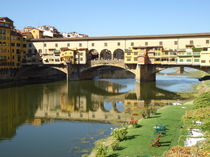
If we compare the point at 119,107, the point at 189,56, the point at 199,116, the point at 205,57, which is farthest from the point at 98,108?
the point at 189,56

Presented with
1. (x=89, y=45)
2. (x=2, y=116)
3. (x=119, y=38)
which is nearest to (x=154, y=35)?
(x=119, y=38)

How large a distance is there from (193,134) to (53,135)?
1402cm

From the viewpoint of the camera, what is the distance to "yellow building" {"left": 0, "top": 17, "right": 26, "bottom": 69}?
7394 cm

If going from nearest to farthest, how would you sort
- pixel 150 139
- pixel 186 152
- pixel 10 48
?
1. pixel 186 152
2. pixel 150 139
3. pixel 10 48

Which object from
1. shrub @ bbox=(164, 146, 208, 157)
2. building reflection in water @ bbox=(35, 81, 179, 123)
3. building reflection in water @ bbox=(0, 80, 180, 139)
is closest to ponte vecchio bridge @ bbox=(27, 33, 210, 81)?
building reflection in water @ bbox=(35, 81, 179, 123)

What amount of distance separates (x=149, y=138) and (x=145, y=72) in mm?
51689

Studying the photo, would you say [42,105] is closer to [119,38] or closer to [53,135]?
[53,135]

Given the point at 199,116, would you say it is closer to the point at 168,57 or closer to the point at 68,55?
the point at 168,57

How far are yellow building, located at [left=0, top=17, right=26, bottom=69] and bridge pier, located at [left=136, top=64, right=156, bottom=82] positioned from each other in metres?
41.7

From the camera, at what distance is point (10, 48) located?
7769 centimetres

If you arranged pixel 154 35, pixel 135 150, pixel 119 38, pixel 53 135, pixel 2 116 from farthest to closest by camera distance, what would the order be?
pixel 119 38 < pixel 154 35 < pixel 2 116 < pixel 53 135 < pixel 135 150

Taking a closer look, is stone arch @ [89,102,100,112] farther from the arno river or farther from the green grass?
the green grass

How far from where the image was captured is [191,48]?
6231 cm

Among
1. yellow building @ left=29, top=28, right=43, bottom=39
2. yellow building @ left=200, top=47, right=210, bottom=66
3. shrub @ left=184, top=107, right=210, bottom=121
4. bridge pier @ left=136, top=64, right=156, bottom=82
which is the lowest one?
shrub @ left=184, top=107, right=210, bottom=121
